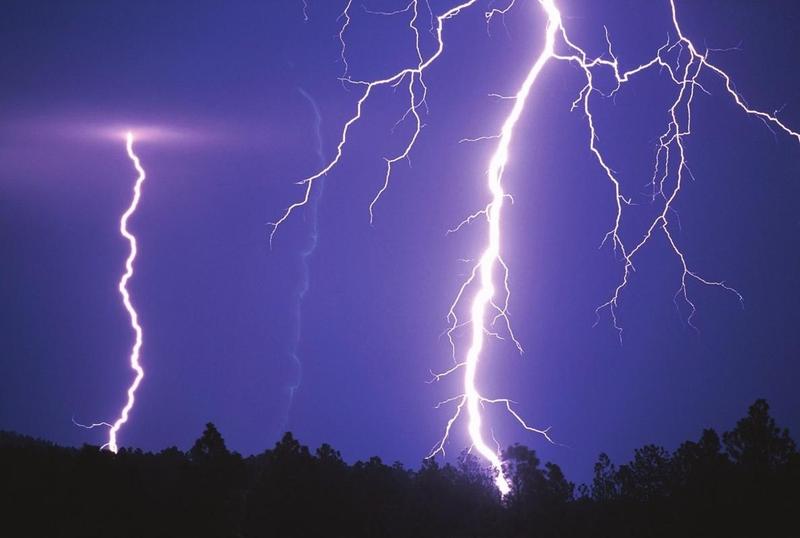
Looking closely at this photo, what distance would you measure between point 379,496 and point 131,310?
9.86 meters

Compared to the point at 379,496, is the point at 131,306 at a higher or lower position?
higher

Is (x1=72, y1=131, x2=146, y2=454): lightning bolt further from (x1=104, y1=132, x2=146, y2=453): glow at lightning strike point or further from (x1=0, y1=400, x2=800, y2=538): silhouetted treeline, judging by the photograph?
(x1=0, y1=400, x2=800, y2=538): silhouetted treeline

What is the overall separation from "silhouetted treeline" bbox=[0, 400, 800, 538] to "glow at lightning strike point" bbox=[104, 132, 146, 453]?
546 centimetres

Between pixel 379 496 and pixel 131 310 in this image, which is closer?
pixel 379 496

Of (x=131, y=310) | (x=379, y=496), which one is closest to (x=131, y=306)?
(x=131, y=310)

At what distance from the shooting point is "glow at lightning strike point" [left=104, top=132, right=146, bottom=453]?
14.6 meters

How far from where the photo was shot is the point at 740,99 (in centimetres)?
1277

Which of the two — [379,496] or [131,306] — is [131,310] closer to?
[131,306]

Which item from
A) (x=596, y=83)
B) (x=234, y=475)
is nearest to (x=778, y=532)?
(x=234, y=475)

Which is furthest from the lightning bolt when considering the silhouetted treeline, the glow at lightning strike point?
the silhouetted treeline

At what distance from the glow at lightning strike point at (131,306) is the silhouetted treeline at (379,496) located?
5.46 m

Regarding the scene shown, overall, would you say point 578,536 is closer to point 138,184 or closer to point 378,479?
point 378,479

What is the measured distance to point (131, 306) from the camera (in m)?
15.6

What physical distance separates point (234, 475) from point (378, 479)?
320 centimetres
